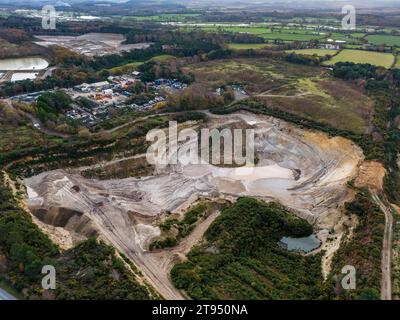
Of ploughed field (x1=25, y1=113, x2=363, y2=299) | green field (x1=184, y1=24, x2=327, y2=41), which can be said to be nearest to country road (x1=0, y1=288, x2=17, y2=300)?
ploughed field (x1=25, y1=113, x2=363, y2=299)

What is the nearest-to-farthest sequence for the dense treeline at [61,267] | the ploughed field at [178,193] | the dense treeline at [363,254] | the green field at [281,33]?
the dense treeline at [61,267] < the dense treeline at [363,254] < the ploughed field at [178,193] < the green field at [281,33]

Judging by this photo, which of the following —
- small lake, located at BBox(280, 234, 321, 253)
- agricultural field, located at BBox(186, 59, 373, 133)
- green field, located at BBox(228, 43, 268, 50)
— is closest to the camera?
small lake, located at BBox(280, 234, 321, 253)

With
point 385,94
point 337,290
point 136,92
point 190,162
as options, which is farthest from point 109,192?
point 385,94

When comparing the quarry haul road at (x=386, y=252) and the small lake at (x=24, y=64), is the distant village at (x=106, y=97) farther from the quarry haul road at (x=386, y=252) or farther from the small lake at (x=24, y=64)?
the quarry haul road at (x=386, y=252)

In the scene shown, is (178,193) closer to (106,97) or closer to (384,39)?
(106,97)

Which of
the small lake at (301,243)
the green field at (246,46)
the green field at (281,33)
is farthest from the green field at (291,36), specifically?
the small lake at (301,243)

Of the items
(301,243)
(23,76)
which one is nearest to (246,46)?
(23,76)

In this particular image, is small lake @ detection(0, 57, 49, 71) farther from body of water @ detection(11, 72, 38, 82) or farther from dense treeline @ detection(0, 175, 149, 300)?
dense treeline @ detection(0, 175, 149, 300)
